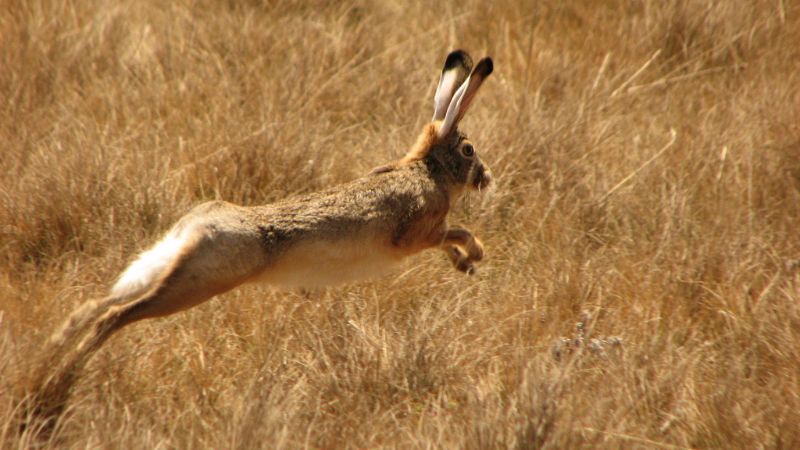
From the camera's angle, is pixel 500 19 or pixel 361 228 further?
pixel 500 19

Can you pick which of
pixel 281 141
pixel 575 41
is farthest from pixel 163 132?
pixel 575 41

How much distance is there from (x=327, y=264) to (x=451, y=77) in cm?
147

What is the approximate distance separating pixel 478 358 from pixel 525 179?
78.5 inches

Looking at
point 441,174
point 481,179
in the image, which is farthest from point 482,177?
point 441,174

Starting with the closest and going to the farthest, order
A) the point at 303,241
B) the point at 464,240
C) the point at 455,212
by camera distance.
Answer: the point at 303,241 → the point at 464,240 → the point at 455,212

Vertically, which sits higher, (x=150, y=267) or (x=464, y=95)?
(x=464, y=95)

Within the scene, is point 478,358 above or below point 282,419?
below

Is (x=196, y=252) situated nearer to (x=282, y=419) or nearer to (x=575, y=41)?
(x=282, y=419)

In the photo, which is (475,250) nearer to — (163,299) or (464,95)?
(464,95)

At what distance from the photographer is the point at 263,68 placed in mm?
7227

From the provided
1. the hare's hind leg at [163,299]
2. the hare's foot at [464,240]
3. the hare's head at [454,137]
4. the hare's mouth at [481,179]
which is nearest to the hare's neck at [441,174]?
the hare's head at [454,137]

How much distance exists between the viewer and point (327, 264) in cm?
469

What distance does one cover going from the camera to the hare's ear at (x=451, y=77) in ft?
18.5

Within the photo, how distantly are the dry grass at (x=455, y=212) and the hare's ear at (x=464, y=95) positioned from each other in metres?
0.75
